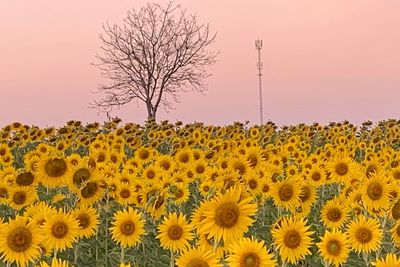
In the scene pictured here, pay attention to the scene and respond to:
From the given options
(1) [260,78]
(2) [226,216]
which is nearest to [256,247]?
(2) [226,216]

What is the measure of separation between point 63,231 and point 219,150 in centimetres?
775

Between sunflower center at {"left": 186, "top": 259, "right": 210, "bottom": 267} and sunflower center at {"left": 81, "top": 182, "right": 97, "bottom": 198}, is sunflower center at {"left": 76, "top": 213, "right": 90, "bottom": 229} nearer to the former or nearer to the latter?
sunflower center at {"left": 81, "top": 182, "right": 97, "bottom": 198}

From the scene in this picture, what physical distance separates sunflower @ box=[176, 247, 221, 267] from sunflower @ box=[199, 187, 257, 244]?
0.37 m

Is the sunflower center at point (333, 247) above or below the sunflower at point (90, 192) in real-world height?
below

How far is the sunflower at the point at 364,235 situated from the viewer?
7.18 meters

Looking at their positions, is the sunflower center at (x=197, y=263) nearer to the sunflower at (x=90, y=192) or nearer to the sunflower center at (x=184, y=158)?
the sunflower at (x=90, y=192)

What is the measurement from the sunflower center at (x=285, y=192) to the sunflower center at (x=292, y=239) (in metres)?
2.18

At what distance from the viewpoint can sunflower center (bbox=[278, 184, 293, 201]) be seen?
27.8 ft

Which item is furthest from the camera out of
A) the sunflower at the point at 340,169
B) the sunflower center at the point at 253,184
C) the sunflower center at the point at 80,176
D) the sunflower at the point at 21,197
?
the sunflower at the point at 340,169

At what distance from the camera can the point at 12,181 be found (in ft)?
29.7

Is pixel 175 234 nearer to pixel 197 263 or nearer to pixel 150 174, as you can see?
pixel 197 263

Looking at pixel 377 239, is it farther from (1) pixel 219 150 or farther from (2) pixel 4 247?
(1) pixel 219 150

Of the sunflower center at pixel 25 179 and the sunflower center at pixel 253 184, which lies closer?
the sunflower center at pixel 25 179

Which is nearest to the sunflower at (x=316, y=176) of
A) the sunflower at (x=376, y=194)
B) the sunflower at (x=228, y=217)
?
the sunflower at (x=376, y=194)
